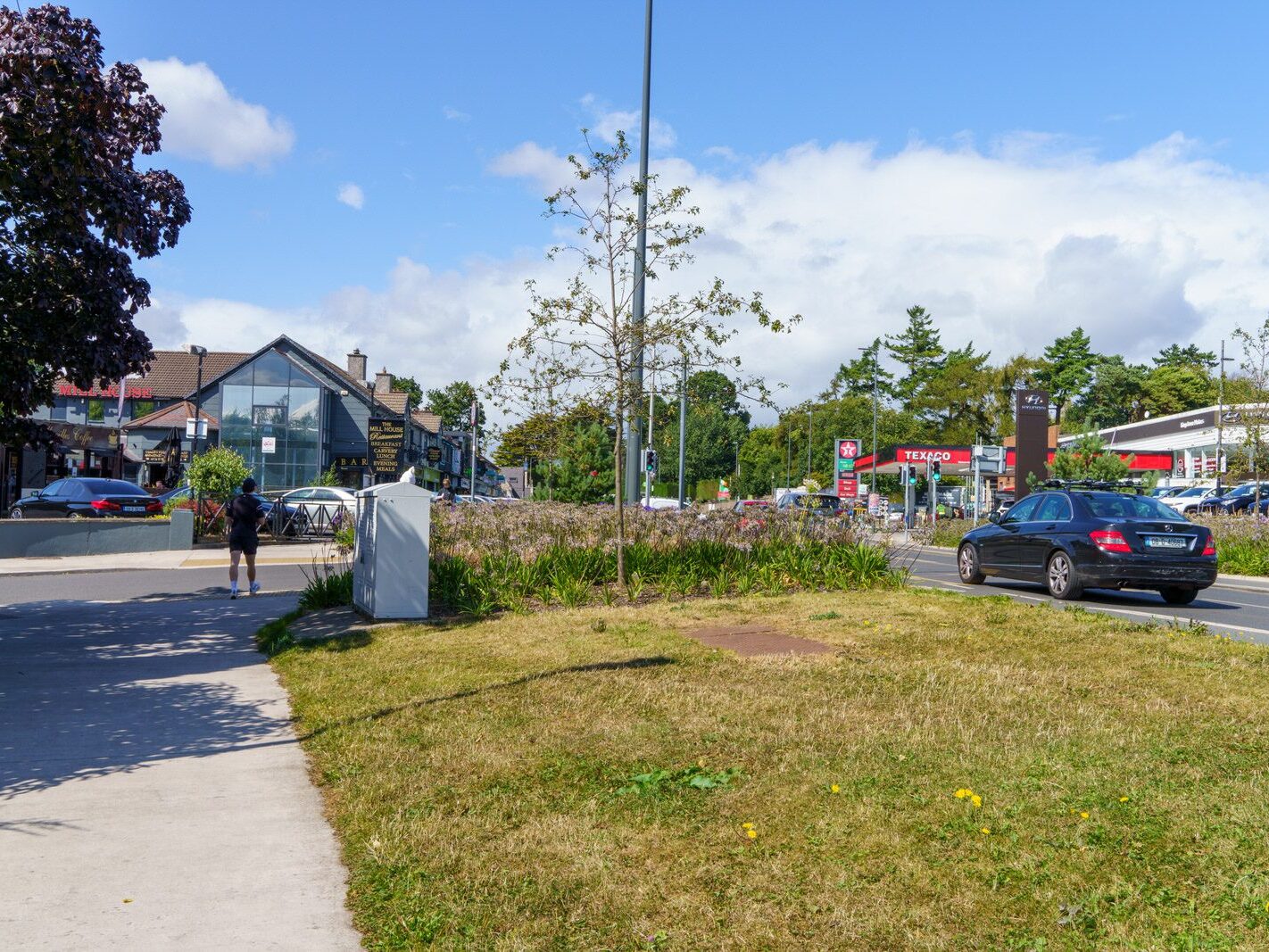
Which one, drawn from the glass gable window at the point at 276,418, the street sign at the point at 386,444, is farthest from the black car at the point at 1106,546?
the glass gable window at the point at 276,418

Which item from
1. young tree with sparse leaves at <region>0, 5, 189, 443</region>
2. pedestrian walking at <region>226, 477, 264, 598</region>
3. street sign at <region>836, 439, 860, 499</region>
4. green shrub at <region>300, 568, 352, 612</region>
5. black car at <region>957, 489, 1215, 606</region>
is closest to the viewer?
young tree with sparse leaves at <region>0, 5, 189, 443</region>

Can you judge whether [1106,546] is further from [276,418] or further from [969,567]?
[276,418]

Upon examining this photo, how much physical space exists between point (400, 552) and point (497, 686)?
387 centimetres

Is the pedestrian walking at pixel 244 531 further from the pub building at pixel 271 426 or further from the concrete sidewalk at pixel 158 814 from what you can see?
the pub building at pixel 271 426

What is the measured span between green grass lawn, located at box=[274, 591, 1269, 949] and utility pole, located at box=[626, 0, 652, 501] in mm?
4890

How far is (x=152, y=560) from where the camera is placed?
23.6 metres

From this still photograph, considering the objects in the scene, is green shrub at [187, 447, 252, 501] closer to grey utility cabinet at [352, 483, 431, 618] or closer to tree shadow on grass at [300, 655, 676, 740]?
grey utility cabinet at [352, 483, 431, 618]

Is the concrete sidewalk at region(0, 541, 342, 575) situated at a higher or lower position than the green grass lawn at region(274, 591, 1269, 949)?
lower

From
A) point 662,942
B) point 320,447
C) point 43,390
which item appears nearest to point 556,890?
point 662,942

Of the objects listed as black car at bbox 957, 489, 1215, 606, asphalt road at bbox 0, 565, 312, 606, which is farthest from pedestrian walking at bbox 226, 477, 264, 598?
black car at bbox 957, 489, 1215, 606

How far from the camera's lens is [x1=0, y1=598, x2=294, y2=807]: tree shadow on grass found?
6.38 metres

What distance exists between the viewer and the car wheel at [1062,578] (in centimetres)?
1492

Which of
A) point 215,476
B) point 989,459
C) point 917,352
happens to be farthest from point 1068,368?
point 215,476

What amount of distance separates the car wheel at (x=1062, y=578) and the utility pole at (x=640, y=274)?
19.3 feet
